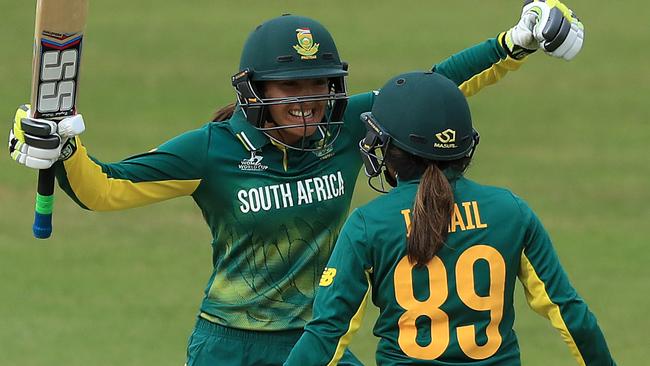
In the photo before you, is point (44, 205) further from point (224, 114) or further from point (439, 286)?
point (439, 286)

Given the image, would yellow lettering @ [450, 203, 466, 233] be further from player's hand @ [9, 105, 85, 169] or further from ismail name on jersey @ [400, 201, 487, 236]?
player's hand @ [9, 105, 85, 169]

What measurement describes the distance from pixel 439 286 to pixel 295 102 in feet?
3.81

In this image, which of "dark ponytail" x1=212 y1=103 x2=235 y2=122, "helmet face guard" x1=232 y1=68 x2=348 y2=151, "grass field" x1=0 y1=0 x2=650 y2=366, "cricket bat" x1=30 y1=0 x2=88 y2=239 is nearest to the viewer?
"cricket bat" x1=30 y1=0 x2=88 y2=239

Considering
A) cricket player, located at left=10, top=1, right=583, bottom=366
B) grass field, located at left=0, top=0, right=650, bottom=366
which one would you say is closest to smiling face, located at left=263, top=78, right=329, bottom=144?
cricket player, located at left=10, top=1, right=583, bottom=366

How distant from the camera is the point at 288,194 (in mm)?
5621

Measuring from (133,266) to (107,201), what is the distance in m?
6.04

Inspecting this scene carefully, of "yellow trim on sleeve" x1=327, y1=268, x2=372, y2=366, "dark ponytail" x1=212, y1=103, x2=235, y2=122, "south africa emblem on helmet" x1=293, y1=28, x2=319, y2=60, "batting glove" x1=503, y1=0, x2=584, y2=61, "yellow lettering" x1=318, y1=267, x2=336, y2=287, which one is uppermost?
"batting glove" x1=503, y1=0, x2=584, y2=61

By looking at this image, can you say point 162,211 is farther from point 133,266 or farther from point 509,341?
point 509,341

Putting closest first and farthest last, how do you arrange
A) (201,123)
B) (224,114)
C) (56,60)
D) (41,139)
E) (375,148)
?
(375,148), (41,139), (56,60), (224,114), (201,123)

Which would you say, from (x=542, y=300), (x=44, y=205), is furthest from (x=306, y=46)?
(x=542, y=300)

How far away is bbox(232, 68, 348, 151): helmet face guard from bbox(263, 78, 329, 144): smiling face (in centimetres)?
2

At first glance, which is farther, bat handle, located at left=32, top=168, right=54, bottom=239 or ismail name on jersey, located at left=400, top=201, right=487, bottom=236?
bat handle, located at left=32, top=168, right=54, bottom=239

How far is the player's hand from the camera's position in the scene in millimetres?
5133

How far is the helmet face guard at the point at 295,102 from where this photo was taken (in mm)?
5531
